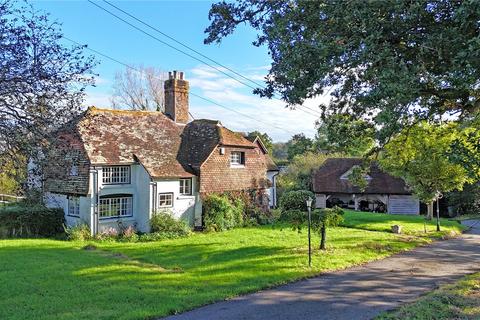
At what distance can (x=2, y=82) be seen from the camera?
6.81 m

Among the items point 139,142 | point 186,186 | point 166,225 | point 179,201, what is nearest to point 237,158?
point 186,186

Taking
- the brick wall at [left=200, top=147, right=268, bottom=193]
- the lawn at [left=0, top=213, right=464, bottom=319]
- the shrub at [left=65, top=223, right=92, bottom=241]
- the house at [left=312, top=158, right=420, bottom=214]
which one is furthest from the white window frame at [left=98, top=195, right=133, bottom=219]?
the house at [left=312, top=158, right=420, bottom=214]

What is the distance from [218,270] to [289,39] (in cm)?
934

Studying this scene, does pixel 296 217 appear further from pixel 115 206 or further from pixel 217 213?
pixel 115 206

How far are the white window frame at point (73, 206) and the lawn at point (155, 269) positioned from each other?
2.77m

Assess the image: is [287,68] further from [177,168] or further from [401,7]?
[177,168]

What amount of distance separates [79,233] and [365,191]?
1202 inches

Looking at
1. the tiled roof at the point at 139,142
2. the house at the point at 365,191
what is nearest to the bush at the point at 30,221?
the tiled roof at the point at 139,142

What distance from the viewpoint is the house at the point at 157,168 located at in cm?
2458

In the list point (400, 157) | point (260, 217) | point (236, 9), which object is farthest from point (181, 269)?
point (400, 157)

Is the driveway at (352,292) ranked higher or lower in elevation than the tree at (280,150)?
lower

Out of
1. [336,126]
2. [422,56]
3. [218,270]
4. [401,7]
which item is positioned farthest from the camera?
[218,270]

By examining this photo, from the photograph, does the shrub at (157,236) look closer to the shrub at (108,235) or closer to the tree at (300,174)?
the shrub at (108,235)

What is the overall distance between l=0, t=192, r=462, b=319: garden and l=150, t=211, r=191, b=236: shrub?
2.5 inches
